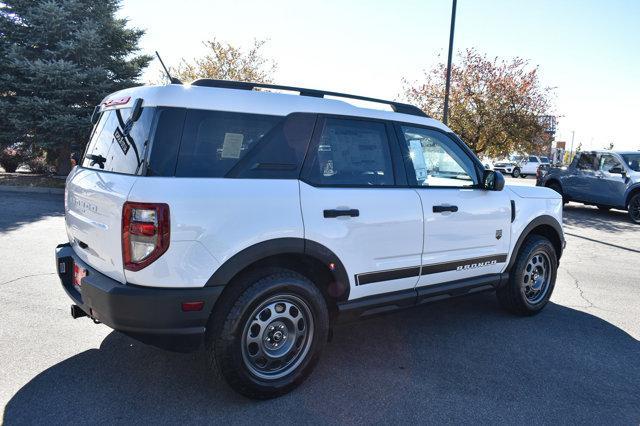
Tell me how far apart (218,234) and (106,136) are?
4.20 feet

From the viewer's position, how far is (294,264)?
3.23 meters

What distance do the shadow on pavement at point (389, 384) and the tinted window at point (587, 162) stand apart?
10616 mm

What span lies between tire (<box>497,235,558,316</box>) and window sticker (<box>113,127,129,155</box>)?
3.64 m

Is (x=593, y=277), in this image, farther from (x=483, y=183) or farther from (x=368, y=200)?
(x=368, y=200)

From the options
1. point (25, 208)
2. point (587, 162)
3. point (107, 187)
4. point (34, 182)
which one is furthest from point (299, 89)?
point (34, 182)

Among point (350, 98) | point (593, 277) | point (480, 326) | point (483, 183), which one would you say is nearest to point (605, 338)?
point (480, 326)

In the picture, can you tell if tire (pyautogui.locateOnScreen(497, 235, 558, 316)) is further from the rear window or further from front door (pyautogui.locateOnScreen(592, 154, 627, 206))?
front door (pyautogui.locateOnScreen(592, 154, 627, 206))

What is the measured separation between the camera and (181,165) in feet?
8.98

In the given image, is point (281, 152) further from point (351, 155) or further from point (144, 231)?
point (144, 231)

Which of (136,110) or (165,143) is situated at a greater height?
(136,110)

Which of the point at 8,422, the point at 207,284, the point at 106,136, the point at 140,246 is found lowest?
the point at 8,422

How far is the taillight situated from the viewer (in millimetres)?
2580

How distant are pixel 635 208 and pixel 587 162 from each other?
197cm

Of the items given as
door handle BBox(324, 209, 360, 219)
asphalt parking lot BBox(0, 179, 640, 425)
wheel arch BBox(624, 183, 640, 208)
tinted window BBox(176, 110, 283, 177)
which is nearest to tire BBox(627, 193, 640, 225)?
wheel arch BBox(624, 183, 640, 208)
